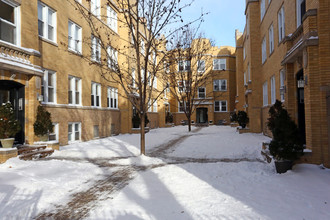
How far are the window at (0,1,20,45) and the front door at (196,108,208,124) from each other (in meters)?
33.5

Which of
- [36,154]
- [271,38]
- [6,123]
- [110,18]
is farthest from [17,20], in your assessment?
[271,38]

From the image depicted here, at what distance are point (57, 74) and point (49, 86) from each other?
906mm

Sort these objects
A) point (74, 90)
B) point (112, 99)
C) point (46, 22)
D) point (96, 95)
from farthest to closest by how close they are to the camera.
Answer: point (112, 99) < point (96, 95) < point (74, 90) < point (46, 22)

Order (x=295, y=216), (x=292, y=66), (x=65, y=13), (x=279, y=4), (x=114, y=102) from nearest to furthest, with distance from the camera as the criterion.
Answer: (x=295, y=216) < (x=292, y=66) < (x=279, y=4) < (x=65, y=13) < (x=114, y=102)

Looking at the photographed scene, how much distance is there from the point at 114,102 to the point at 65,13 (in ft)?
27.2

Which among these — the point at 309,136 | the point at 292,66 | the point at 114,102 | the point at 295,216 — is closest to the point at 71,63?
the point at 114,102

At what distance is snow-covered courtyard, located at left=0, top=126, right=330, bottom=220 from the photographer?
4434 millimetres

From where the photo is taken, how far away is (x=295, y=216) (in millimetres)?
4148

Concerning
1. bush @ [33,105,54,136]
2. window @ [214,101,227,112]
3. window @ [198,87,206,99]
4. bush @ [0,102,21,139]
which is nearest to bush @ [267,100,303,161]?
bush @ [0,102,21,139]

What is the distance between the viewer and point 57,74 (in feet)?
45.1

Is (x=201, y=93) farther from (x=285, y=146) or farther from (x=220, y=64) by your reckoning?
(x=285, y=146)

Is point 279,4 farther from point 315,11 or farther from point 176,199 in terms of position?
point 176,199

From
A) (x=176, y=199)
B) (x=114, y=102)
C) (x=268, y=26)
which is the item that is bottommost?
(x=176, y=199)

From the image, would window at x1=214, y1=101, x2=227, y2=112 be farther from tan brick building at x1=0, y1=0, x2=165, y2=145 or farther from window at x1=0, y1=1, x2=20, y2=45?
window at x1=0, y1=1, x2=20, y2=45
